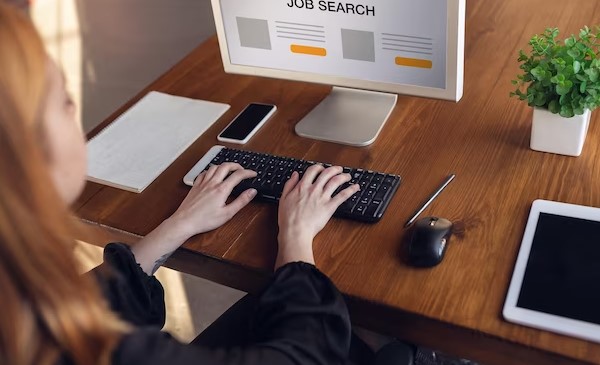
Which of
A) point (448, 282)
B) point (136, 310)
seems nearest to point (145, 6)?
point (136, 310)

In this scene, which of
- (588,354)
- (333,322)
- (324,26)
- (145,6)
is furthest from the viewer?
(145,6)

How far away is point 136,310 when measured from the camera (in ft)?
3.21

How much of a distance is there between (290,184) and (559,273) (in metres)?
0.44

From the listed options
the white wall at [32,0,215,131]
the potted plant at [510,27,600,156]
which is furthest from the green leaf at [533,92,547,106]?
the white wall at [32,0,215,131]

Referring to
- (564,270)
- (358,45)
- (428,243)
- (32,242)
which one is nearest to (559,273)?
(564,270)

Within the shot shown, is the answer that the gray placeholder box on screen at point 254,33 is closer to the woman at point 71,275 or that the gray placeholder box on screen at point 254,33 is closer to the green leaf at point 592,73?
the woman at point 71,275

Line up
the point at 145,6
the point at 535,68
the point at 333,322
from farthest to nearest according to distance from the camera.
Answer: the point at 145,6 → the point at 535,68 → the point at 333,322

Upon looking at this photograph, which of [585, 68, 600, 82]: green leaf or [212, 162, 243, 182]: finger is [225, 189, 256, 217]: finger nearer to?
[212, 162, 243, 182]: finger

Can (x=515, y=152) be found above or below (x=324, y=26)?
below

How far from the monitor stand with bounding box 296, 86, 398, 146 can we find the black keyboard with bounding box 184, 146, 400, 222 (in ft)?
0.36

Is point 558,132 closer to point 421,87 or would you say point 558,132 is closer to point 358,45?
point 421,87

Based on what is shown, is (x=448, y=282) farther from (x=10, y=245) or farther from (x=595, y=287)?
(x=10, y=245)

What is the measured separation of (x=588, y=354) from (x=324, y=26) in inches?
27.3

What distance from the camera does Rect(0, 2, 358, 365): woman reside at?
0.64 metres
